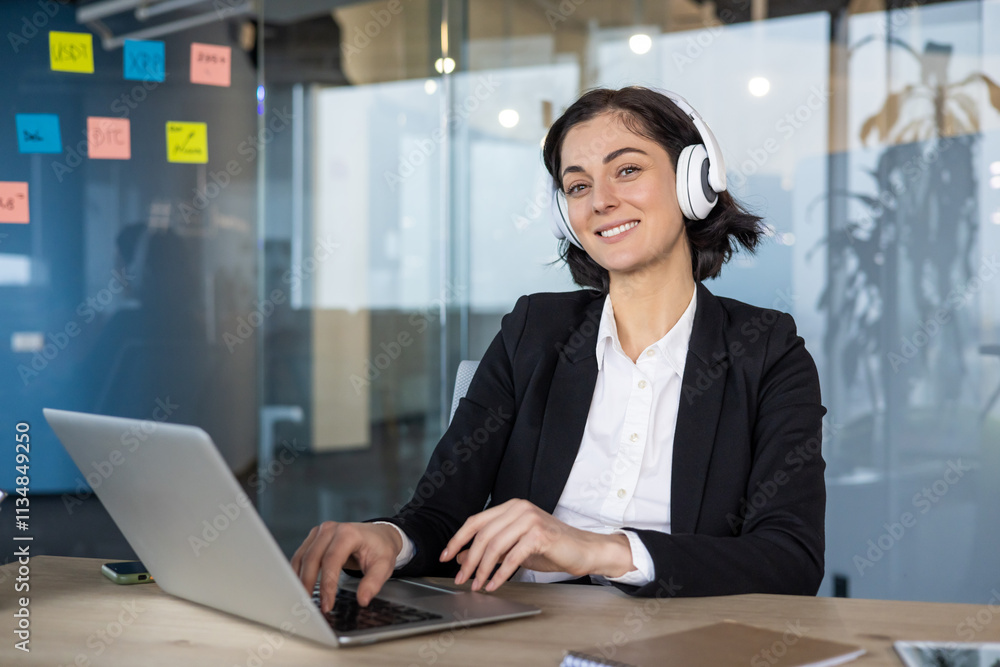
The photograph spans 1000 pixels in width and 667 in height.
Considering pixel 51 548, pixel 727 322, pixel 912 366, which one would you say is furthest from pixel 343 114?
pixel 727 322

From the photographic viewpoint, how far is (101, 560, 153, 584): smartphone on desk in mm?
1131

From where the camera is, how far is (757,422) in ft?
4.66

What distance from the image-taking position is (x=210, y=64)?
4250mm

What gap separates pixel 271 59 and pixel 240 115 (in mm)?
746

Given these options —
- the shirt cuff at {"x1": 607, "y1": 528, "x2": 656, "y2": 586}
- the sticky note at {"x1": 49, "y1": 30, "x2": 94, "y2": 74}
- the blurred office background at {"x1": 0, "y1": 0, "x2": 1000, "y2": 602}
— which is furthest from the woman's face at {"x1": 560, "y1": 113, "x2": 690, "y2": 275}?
the sticky note at {"x1": 49, "y1": 30, "x2": 94, "y2": 74}

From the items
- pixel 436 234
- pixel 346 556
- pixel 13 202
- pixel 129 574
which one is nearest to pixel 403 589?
pixel 346 556

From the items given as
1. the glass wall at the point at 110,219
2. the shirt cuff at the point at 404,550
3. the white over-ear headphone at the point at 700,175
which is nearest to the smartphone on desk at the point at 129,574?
the shirt cuff at the point at 404,550

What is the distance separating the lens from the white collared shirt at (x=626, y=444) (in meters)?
1.43

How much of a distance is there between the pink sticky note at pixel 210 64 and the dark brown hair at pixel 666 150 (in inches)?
115

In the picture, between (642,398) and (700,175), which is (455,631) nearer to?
(642,398)

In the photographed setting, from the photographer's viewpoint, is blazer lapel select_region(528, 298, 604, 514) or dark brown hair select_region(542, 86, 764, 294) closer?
blazer lapel select_region(528, 298, 604, 514)

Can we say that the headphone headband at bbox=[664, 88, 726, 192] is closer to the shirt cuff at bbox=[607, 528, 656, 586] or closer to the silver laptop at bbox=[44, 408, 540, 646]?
the shirt cuff at bbox=[607, 528, 656, 586]

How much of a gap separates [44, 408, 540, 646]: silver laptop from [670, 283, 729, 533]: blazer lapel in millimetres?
440

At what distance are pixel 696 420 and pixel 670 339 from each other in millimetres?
193
